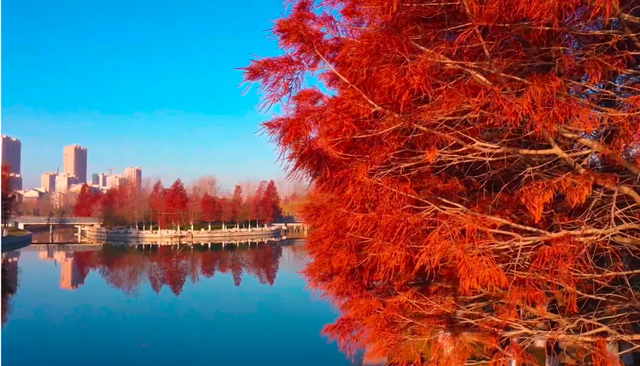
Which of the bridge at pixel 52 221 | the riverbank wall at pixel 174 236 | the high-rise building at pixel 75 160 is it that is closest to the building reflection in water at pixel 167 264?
the riverbank wall at pixel 174 236

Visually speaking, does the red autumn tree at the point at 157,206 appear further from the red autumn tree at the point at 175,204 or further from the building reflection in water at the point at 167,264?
the building reflection in water at the point at 167,264

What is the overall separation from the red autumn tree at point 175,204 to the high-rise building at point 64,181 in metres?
40.6

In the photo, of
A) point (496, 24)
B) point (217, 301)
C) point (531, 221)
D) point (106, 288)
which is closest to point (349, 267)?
point (531, 221)

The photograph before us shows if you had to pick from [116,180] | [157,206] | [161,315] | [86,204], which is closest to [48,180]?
[116,180]

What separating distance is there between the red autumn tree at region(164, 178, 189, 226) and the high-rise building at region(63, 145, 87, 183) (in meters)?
48.6

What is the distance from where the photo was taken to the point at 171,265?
19.3 metres

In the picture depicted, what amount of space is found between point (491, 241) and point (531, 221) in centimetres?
59

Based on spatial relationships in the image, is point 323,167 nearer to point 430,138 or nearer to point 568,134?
point 430,138

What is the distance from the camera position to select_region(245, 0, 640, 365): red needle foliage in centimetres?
197

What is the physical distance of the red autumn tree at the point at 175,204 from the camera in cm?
3108

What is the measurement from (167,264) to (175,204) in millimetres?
12098

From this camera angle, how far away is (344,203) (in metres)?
2.81

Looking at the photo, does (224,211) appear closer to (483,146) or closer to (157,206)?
(157,206)

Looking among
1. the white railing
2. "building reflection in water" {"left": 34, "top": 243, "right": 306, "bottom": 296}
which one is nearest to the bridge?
the white railing
